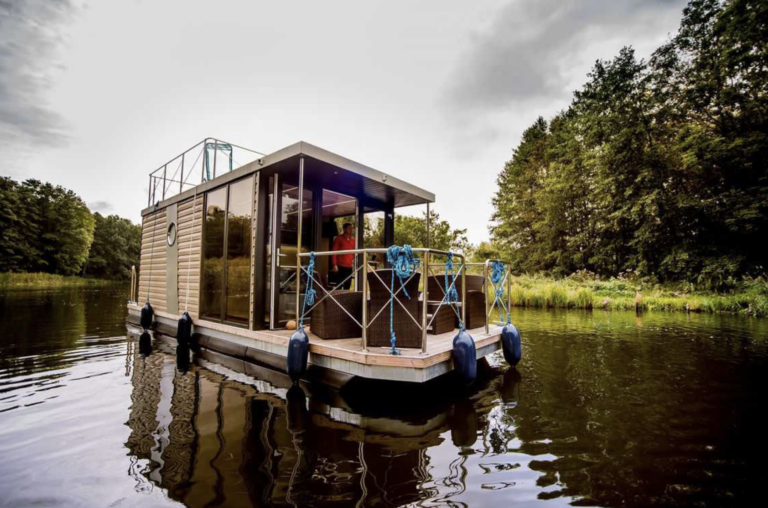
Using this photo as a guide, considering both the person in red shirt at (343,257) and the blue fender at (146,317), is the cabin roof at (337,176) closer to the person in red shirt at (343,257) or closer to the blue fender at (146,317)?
the person in red shirt at (343,257)

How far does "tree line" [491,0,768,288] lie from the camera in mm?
12523

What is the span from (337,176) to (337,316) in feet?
8.46

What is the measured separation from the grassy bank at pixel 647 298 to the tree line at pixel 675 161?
1103 mm

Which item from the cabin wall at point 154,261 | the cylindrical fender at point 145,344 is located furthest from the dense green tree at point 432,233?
the cylindrical fender at point 145,344

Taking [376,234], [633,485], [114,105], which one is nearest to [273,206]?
[376,234]

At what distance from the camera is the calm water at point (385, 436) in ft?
6.79

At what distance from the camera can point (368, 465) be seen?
2371 mm

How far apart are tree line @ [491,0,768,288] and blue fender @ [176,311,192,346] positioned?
709 inches

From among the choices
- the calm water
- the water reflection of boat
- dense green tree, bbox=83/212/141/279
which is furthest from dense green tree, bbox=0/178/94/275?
the water reflection of boat

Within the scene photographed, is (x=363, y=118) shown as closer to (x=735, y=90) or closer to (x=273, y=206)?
(x=273, y=206)

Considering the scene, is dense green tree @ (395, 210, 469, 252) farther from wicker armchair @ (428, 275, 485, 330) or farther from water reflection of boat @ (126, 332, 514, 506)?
water reflection of boat @ (126, 332, 514, 506)

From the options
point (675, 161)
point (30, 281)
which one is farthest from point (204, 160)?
point (30, 281)

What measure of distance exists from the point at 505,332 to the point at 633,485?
2.88m

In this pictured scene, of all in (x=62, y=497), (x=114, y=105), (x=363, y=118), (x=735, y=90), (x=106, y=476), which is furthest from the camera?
(x=114, y=105)
